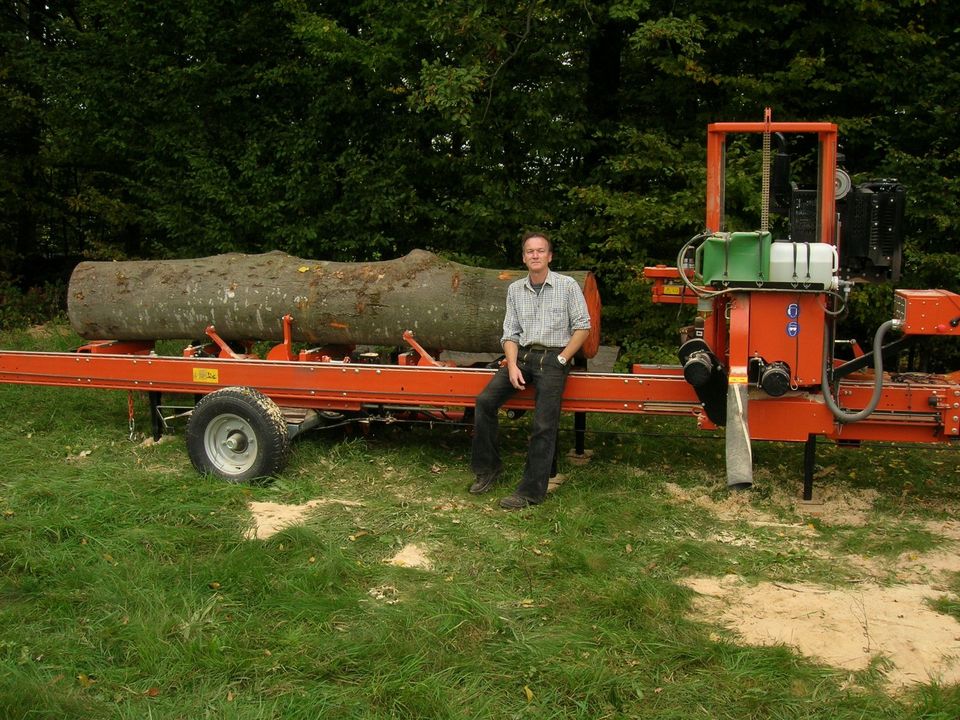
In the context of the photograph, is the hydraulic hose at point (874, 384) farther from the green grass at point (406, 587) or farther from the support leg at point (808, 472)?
the green grass at point (406, 587)

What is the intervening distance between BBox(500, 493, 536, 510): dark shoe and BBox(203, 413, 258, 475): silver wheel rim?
1.80m

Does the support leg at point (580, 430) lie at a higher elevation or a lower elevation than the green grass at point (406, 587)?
higher

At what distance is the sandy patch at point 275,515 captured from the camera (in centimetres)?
546

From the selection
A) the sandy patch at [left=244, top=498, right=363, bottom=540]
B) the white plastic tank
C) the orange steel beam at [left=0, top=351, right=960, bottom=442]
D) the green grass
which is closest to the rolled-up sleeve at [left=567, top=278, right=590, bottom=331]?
the orange steel beam at [left=0, top=351, right=960, bottom=442]

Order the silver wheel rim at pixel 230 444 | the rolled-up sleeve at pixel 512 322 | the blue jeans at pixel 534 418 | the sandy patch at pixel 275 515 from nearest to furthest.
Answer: the sandy patch at pixel 275 515, the blue jeans at pixel 534 418, the rolled-up sleeve at pixel 512 322, the silver wheel rim at pixel 230 444

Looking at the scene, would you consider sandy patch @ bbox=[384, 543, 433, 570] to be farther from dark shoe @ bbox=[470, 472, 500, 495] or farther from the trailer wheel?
the trailer wheel

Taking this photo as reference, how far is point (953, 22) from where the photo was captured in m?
10.1

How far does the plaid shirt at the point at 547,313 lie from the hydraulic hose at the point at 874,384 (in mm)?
1492

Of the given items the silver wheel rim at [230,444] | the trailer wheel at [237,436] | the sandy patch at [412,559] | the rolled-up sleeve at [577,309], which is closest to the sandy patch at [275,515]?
the trailer wheel at [237,436]

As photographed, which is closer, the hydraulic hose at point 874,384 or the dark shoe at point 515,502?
the hydraulic hose at point 874,384

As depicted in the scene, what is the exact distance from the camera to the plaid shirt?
621cm

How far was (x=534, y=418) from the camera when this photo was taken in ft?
20.0

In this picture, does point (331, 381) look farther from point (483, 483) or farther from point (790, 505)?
point (790, 505)

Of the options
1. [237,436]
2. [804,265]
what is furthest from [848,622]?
[237,436]
